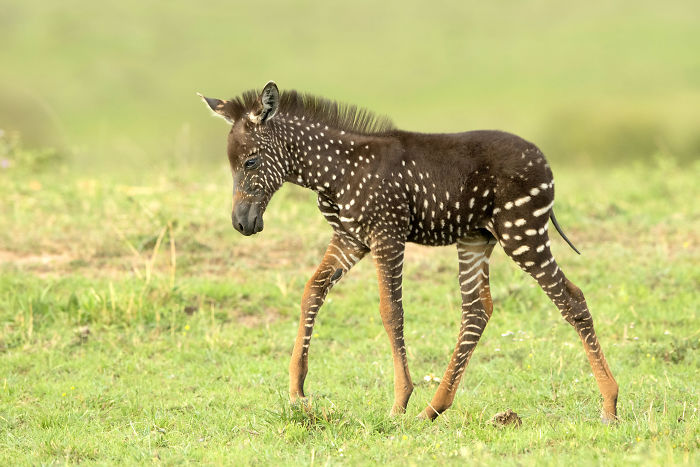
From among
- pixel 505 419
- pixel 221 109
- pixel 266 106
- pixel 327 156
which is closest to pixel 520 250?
pixel 505 419

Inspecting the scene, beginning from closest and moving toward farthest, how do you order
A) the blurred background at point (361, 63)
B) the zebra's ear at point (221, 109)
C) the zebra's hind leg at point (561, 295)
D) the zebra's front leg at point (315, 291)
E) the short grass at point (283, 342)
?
the short grass at point (283, 342) → the zebra's hind leg at point (561, 295) → the zebra's ear at point (221, 109) → the zebra's front leg at point (315, 291) → the blurred background at point (361, 63)

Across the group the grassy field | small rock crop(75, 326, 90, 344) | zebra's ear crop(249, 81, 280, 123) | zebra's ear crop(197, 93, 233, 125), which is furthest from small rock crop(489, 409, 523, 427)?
small rock crop(75, 326, 90, 344)

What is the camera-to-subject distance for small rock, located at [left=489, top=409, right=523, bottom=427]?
6.66 meters

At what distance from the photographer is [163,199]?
13391mm

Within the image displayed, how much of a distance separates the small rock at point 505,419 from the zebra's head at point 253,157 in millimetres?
2415

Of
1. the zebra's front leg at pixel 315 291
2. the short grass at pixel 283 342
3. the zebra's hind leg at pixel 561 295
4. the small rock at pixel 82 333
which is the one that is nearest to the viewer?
the short grass at pixel 283 342

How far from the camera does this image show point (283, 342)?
9.39m

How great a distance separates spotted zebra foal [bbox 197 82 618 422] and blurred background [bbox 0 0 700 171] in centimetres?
2088

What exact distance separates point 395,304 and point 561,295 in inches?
53.3

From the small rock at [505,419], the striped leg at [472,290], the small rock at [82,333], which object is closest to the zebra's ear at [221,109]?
the striped leg at [472,290]

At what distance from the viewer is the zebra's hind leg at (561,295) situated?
22.7 feet

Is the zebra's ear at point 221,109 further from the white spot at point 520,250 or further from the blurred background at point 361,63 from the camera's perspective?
the blurred background at point 361,63

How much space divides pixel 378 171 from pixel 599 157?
1923cm

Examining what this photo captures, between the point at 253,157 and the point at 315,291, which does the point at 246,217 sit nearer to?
the point at 253,157
